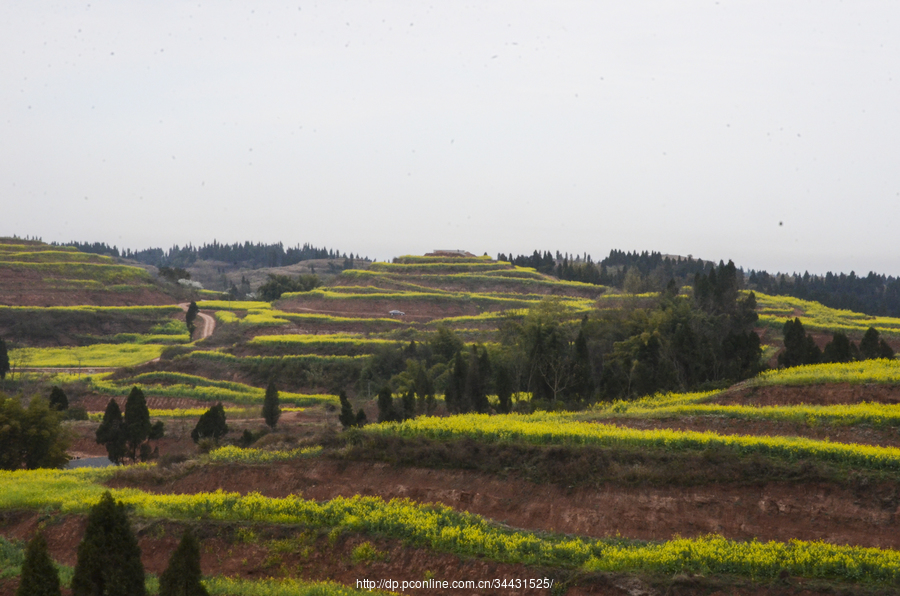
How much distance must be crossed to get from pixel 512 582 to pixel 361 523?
4.13 metres

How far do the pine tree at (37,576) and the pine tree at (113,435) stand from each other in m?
21.1

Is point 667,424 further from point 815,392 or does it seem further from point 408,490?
point 408,490

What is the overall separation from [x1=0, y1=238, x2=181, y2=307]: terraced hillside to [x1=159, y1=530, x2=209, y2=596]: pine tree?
76.4 meters

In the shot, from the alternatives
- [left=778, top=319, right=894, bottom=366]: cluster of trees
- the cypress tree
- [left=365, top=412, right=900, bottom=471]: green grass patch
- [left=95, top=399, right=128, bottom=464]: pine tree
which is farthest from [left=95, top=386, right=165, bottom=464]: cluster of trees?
[left=778, top=319, right=894, bottom=366]: cluster of trees

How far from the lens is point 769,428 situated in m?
20.9

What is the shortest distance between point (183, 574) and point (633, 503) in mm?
10178

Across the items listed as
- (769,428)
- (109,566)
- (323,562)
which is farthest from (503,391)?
(109,566)

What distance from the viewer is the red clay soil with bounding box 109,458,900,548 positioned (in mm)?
15234

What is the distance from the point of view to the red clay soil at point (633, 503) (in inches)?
600

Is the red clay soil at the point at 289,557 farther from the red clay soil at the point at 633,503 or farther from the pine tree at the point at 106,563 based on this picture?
the pine tree at the point at 106,563

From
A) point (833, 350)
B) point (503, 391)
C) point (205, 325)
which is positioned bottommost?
point (503, 391)

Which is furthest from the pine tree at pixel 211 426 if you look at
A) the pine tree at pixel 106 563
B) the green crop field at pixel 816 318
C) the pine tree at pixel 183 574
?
the green crop field at pixel 816 318

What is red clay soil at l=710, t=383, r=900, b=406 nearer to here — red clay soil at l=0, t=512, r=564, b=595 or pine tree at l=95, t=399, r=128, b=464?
Result: red clay soil at l=0, t=512, r=564, b=595

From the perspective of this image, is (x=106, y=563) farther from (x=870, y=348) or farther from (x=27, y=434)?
(x=870, y=348)
